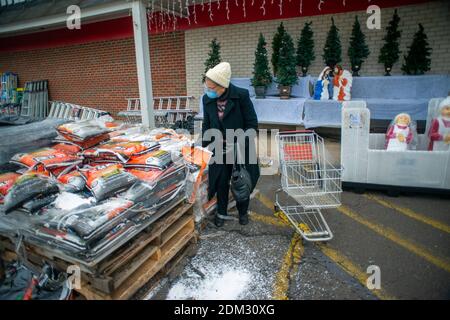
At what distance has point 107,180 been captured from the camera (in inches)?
98.5

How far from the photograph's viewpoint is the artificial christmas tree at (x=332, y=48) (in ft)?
21.2

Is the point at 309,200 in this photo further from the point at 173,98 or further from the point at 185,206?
the point at 173,98

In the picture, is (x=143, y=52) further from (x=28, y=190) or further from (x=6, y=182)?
(x=28, y=190)

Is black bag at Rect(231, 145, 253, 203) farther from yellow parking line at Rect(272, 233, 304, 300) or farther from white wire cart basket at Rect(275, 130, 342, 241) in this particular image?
yellow parking line at Rect(272, 233, 304, 300)

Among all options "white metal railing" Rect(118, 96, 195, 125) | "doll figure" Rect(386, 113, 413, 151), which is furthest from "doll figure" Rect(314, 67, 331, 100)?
"white metal railing" Rect(118, 96, 195, 125)

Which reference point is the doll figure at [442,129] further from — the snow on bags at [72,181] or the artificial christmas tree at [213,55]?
the artificial christmas tree at [213,55]

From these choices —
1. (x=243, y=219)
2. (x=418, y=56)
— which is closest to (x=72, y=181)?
(x=243, y=219)

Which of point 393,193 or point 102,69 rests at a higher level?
point 102,69

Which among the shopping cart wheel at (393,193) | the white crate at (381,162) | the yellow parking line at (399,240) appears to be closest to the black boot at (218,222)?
the yellow parking line at (399,240)

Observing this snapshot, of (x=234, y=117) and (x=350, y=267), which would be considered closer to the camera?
(x=350, y=267)

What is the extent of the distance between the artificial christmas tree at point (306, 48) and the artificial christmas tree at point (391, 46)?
1449mm

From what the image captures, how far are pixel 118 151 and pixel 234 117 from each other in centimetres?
131

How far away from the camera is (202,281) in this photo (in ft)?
8.78
